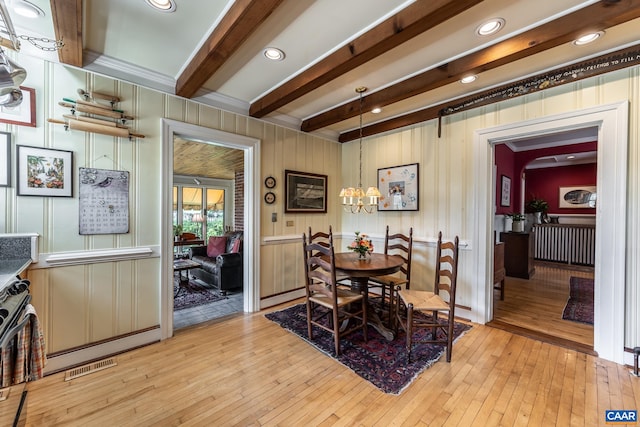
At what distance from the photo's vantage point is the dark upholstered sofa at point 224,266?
4.20 metres

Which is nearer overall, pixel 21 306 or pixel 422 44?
pixel 21 306

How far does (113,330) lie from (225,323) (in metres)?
1.07

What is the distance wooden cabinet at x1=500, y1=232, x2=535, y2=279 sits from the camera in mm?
4941

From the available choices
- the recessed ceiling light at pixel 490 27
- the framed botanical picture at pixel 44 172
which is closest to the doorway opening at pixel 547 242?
the recessed ceiling light at pixel 490 27

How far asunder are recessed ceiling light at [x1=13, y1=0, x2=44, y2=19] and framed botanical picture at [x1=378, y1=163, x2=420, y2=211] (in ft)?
11.6

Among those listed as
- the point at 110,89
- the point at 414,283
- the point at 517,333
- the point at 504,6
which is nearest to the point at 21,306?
the point at 110,89

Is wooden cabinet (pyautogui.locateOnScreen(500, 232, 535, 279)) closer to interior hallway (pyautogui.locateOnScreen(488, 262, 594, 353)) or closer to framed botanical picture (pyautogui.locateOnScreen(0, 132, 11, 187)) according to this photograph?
interior hallway (pyautogui.locateOnScreen(488, 262, 594, 353))

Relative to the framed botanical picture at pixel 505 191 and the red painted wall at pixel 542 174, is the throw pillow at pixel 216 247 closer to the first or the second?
the red painted wall at pixel 542 174

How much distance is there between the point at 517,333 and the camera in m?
2.82

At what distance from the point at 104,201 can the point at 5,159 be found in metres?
0.66

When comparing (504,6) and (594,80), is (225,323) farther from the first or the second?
(594,80)

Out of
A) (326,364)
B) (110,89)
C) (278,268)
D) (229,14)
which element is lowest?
(326,364)

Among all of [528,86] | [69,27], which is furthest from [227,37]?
[528,86]

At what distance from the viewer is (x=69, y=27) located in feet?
5.75
